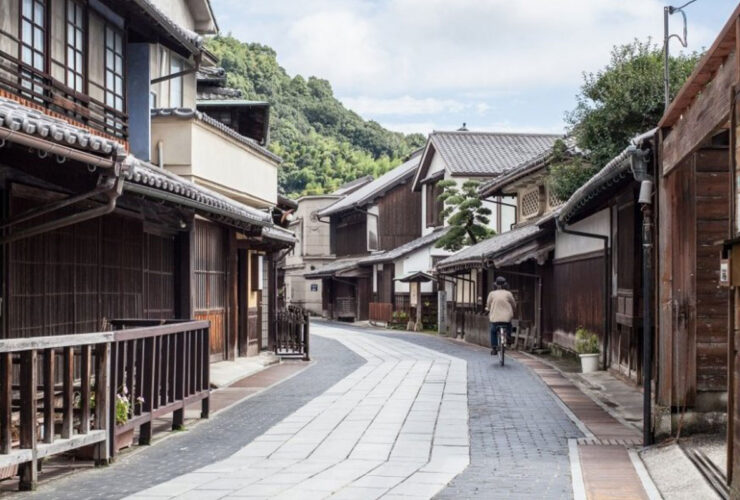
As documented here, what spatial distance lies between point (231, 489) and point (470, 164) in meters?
37.8

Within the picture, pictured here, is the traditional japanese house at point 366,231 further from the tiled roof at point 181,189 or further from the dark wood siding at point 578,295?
the tiled roof at point 181,189

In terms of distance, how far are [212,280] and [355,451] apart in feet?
37.6

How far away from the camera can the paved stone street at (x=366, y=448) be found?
8.27 m

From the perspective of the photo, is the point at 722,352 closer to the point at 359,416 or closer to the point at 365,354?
the point at 359,416

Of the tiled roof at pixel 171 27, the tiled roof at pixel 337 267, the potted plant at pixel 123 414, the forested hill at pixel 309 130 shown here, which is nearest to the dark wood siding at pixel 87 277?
the potted plant at pixel 123 414

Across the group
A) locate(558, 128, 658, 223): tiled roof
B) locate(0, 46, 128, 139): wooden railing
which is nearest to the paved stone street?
locate(558, 128, 658, 223): tiled roof

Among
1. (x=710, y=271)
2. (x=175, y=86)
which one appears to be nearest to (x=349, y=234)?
(x=175, y=86)

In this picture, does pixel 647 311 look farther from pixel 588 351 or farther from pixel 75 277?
pixel 588 351

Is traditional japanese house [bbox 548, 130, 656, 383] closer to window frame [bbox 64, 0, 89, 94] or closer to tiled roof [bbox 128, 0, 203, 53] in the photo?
tiled roof [bbox 128, 0, 203, 53]

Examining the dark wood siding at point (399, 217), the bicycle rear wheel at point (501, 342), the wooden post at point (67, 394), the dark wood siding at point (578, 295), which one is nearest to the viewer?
the wooden post at point (67, 394)

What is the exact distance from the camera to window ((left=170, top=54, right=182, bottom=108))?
20.0 meters

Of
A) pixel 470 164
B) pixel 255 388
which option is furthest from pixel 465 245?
pixel 255 388

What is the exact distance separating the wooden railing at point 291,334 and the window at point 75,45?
11364 millimetres

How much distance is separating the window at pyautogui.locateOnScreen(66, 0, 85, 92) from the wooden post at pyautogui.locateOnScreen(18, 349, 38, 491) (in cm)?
669
